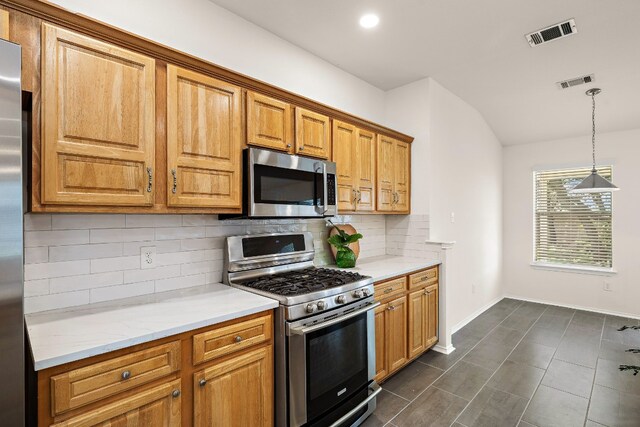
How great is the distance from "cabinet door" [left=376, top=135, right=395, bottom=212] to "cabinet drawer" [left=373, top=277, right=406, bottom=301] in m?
0.78

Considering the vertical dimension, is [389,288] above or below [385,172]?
below

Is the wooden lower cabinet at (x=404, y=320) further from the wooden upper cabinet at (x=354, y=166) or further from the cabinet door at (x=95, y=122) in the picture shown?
the cabinet door at (x=95, y=122)

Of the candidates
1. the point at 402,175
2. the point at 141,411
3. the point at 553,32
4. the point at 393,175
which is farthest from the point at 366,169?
the point at 141,411

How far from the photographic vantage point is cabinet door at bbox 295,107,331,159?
2432 millimetres

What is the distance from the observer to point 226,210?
200 cm

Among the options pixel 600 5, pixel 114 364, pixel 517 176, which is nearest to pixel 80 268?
pixel 114 364

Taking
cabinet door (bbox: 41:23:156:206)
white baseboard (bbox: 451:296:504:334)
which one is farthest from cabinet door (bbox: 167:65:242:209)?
white baseboard (bbox: 451:296:504:334)

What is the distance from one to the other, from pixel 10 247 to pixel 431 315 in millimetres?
3203

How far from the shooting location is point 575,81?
349 cm

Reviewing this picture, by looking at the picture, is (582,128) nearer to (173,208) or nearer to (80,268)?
(173,208)

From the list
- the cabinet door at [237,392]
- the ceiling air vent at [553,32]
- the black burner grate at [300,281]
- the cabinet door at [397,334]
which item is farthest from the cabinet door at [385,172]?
the cabinet door at [237,392]

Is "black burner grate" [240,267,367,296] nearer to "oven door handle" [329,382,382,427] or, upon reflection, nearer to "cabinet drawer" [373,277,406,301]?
"cabinet drawer" [373,277,406,301]

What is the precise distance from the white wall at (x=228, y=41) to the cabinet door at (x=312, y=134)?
51 cm

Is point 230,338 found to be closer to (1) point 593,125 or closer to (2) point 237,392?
(2) point 237,392
